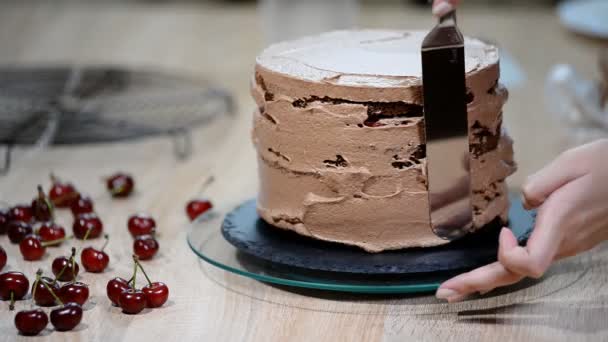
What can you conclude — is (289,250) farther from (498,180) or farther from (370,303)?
(498,180)

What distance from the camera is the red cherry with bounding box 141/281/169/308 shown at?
149cm

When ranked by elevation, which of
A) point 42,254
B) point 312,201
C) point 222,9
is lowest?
point 222,9

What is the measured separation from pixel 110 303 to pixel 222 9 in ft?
9.39

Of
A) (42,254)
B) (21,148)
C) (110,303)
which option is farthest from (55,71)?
(110,303)

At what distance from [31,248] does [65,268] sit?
0.15 meters

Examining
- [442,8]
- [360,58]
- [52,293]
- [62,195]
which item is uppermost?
[442,8]

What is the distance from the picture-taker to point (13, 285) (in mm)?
1512

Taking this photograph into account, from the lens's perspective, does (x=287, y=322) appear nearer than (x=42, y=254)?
Yes

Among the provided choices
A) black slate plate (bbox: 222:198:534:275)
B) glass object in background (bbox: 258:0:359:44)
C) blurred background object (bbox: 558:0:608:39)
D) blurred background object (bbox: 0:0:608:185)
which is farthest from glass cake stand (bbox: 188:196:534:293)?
glass object in background (bbox: 258:0:359:44)

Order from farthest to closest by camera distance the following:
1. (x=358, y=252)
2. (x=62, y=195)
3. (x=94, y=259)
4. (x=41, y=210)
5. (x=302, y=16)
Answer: (x=302, y=16) → (x=62, y=195) → (x=41, y=210) → (x=94, y=259) → (x=358, y=252)

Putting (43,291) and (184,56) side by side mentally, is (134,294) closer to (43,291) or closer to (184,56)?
(43,291)

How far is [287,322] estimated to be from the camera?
1.46 metres

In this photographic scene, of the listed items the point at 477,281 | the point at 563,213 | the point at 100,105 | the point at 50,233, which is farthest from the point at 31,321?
the point at 100,105

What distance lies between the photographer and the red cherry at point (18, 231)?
1.77 meters
